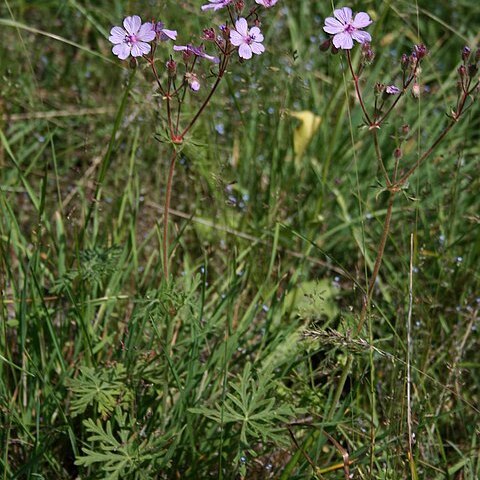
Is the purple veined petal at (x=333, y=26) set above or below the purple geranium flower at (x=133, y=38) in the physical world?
above

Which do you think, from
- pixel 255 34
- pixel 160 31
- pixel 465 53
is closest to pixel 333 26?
pixel 255 34

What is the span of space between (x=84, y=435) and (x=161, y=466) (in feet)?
1.13

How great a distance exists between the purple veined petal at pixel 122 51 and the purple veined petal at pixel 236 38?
0.27 m

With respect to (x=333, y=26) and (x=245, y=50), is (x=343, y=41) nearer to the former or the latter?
(x=333, y=26)

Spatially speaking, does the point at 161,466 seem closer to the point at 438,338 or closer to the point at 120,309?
the point at 120,309

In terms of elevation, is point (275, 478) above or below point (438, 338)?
below

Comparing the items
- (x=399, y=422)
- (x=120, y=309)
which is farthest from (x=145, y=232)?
(x=399, y=422)

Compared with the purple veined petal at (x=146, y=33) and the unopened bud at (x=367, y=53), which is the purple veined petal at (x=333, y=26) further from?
the purple veined petal at (x=146, y=33)

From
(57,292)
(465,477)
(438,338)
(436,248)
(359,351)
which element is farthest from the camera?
(436,248)

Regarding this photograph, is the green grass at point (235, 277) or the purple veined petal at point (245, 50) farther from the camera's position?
the green grass at point (235, 277)

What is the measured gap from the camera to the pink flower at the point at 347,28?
197cm

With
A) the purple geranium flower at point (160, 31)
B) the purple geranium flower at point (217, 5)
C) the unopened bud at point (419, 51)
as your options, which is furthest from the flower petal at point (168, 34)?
the unopened bud at point (419, 51)

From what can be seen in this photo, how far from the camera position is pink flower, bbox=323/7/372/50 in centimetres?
197

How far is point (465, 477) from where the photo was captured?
226cm
